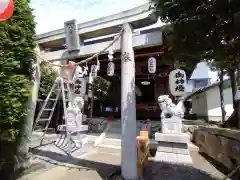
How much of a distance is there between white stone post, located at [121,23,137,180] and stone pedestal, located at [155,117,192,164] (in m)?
2.35

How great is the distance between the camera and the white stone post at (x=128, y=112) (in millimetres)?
4145

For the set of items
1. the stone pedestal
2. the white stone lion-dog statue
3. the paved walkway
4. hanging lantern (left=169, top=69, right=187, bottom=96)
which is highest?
hanging lantern (left=169, top=69, right=187, bottom=96)

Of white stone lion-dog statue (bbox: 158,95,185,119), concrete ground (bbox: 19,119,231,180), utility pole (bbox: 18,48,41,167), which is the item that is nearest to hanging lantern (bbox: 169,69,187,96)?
white stone lion-dog statue (bbox: 158,95,185,119)

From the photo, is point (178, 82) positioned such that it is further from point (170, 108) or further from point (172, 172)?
point (172, 172)

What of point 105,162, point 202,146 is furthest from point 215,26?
point 202,146

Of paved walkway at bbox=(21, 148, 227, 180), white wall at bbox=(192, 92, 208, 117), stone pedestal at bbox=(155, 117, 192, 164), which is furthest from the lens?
white wall at bbox=(192, 92, 208, 117)

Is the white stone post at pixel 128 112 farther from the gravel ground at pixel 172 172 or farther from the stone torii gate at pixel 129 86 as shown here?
the gravel ground at pixel 172 172

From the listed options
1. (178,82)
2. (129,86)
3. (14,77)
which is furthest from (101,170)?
(178,82)

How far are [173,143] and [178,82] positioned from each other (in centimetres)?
212

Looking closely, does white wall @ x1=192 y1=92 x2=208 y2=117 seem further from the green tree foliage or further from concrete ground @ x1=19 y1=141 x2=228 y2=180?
the green tree foliage

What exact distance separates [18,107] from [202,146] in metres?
7.14

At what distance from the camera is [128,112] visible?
4266 mm

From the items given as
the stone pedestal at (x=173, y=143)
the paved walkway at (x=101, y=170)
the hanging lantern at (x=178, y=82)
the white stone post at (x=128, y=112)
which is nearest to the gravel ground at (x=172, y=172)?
the paved walkway at (x=101, y=170)

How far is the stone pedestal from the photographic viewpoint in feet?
19.6
